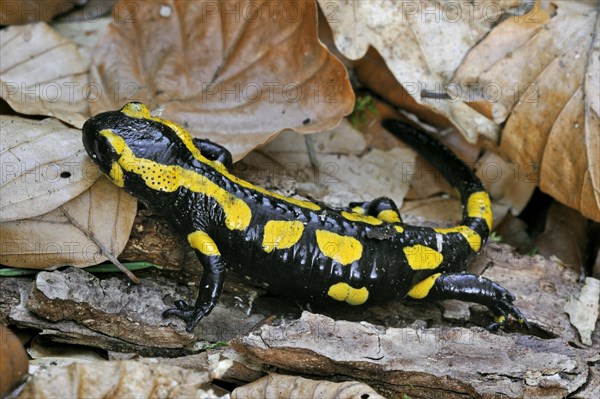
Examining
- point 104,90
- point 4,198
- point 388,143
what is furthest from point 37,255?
point 388,143

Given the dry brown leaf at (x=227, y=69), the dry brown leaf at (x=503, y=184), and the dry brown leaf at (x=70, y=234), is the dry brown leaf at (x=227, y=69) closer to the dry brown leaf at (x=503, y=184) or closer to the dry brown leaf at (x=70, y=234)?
the dry brown leaf at (x=70, y=234)

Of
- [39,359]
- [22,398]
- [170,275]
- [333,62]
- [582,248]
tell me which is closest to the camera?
[22,398]

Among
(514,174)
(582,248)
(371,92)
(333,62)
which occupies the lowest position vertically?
(582,248)

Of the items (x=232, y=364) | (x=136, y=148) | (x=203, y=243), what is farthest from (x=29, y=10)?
A: (x=232, y=364)

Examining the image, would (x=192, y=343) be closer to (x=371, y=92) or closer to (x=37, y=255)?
(x=37, y=255)

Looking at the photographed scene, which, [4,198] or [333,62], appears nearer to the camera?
[4,198]

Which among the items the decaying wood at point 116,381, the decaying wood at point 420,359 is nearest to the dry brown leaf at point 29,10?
the decaying wood at point 116,381
